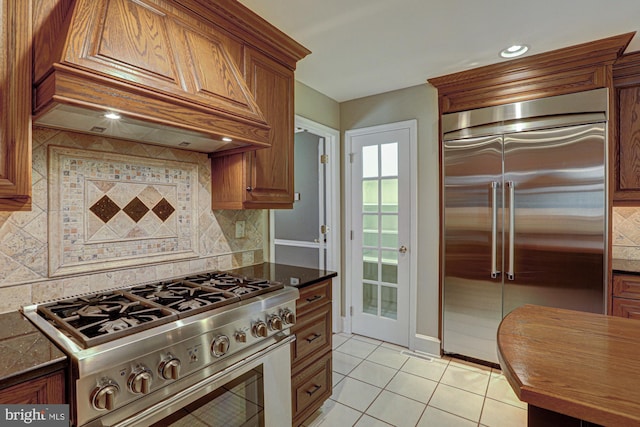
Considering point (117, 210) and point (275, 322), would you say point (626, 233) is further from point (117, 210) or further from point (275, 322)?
point (117, 210)

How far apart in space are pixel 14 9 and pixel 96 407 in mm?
1401

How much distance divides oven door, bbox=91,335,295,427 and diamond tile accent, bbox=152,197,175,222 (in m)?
0.95

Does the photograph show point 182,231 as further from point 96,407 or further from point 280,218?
point 280,218

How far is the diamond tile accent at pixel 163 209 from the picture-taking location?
6.02 feet

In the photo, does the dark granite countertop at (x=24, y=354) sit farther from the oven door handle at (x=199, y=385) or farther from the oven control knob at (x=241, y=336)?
the oven control knob at (x=241, y=336)

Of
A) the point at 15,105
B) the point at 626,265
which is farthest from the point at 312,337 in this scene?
the point at 626,265

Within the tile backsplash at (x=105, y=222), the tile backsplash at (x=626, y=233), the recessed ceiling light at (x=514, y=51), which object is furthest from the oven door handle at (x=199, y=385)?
the tile backsplash at (x=626, y=233)

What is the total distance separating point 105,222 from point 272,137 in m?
1.06

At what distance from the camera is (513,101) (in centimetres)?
254

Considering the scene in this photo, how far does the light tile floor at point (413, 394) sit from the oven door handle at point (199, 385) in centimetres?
76

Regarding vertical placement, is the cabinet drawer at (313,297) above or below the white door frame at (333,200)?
below

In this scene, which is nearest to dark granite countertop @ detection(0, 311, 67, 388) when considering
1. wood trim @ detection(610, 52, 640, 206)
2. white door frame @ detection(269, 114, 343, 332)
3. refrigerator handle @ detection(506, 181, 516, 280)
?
white door frame @ detection(269, 114, 343, 332)

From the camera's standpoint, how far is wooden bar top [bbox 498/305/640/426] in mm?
768

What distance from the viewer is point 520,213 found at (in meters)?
2.50
